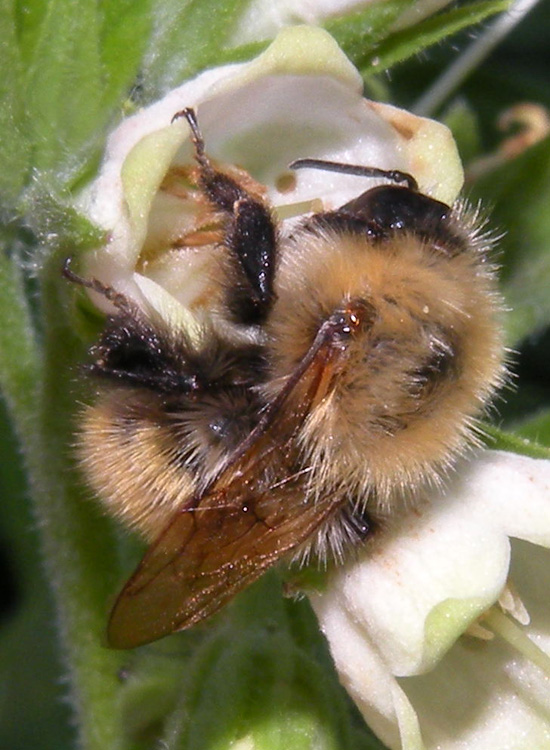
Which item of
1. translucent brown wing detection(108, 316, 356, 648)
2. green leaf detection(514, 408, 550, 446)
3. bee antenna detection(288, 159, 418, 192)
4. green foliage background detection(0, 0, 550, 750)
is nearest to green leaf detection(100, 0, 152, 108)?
green foliage background detection(0, 0, 550, 750)

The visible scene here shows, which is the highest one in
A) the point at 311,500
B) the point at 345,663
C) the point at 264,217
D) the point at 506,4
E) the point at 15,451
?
the point at 506,4

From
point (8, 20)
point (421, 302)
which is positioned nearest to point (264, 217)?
point (421, 302)

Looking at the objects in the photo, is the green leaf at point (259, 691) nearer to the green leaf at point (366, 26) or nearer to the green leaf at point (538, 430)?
the green leaf at point (538, 430)

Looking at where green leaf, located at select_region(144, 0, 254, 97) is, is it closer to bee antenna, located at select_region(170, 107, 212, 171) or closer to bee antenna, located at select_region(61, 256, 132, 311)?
bee antenna, located at select_region(170, 107, 212, 171)

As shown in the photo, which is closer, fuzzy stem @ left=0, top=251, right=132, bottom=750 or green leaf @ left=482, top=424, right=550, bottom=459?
green leaf @ left=482, top=424, right=550, bottom=459

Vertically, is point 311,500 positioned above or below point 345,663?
above

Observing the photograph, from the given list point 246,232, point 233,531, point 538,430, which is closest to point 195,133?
point 246,232

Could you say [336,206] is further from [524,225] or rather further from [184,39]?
[524,225]

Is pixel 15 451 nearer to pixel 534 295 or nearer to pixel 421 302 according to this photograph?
pixel 534 295
